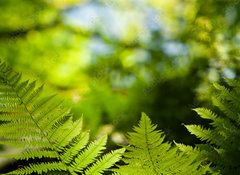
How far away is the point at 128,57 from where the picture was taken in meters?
3.00

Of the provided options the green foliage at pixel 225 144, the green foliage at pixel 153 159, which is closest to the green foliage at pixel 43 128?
the green foliage at pixel 153 159

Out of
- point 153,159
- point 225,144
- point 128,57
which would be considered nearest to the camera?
point 153,159

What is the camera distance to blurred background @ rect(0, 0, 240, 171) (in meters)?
1.40

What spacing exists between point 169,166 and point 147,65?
2.28 meters

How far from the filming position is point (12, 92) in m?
0.52

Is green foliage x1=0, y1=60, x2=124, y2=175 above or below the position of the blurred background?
below

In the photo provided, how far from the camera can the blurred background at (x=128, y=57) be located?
1.40 metres

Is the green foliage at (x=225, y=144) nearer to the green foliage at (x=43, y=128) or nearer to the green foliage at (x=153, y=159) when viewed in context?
the green foliage at (x=153, y=159)

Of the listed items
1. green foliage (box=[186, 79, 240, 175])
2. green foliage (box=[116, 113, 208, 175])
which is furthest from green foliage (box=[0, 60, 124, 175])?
green foliage (box=[186, 79, 240, 175])

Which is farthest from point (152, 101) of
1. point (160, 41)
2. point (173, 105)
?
point (160, 41)

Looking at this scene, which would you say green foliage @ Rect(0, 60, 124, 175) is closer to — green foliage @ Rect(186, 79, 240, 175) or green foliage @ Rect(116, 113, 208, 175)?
green foliage @ Rect(116, 113, 208, 175)

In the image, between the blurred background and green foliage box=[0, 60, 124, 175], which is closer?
green foliage box=[0, 60, 124, 175]

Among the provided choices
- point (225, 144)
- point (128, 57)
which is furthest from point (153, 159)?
point (128, 57)

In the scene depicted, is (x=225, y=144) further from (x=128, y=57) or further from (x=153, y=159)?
(x=128, y=57)
